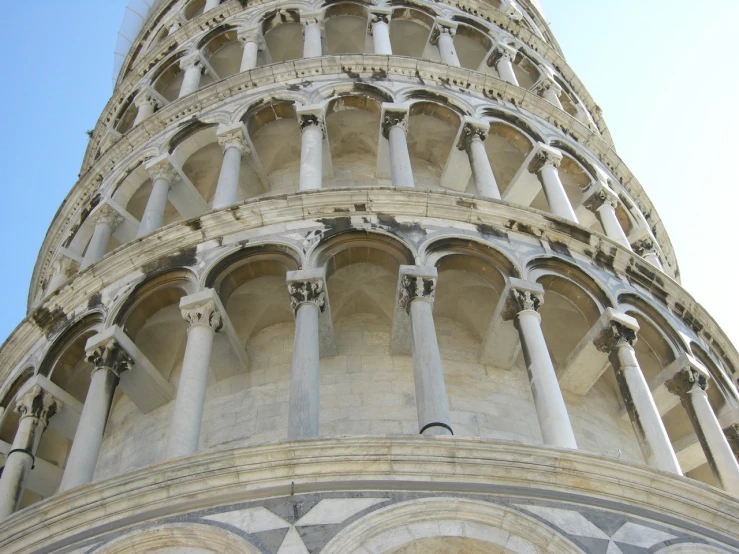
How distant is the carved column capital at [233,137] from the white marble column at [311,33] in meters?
2.36

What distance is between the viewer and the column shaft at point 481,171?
12273 mm

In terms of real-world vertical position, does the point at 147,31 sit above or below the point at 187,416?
above

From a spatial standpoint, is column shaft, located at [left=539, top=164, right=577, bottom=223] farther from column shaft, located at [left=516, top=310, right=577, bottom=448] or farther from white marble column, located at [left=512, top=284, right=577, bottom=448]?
column shaft, located at [left=516, top=310, right=577, bottom=448]

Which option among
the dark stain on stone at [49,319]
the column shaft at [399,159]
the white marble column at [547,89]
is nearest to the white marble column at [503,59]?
the white marble column at [547,89]

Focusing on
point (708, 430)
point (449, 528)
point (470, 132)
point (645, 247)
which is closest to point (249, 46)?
point (470, 132)

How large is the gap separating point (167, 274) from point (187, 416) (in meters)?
2.57

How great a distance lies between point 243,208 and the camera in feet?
36.3

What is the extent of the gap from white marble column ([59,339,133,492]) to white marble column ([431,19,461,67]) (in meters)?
8.62

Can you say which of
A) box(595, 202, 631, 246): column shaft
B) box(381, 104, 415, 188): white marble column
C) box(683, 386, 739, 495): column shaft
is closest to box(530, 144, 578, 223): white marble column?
box(595, 202, 631, 246): column shaft

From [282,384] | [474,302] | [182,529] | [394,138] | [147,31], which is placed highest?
[147,31]

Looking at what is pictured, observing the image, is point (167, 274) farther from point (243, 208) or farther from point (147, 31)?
point (147, 31)

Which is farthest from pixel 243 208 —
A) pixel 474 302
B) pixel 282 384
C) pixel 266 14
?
pixel 266 14

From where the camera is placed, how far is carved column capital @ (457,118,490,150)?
1367 cm

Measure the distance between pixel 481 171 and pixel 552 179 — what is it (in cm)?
129
